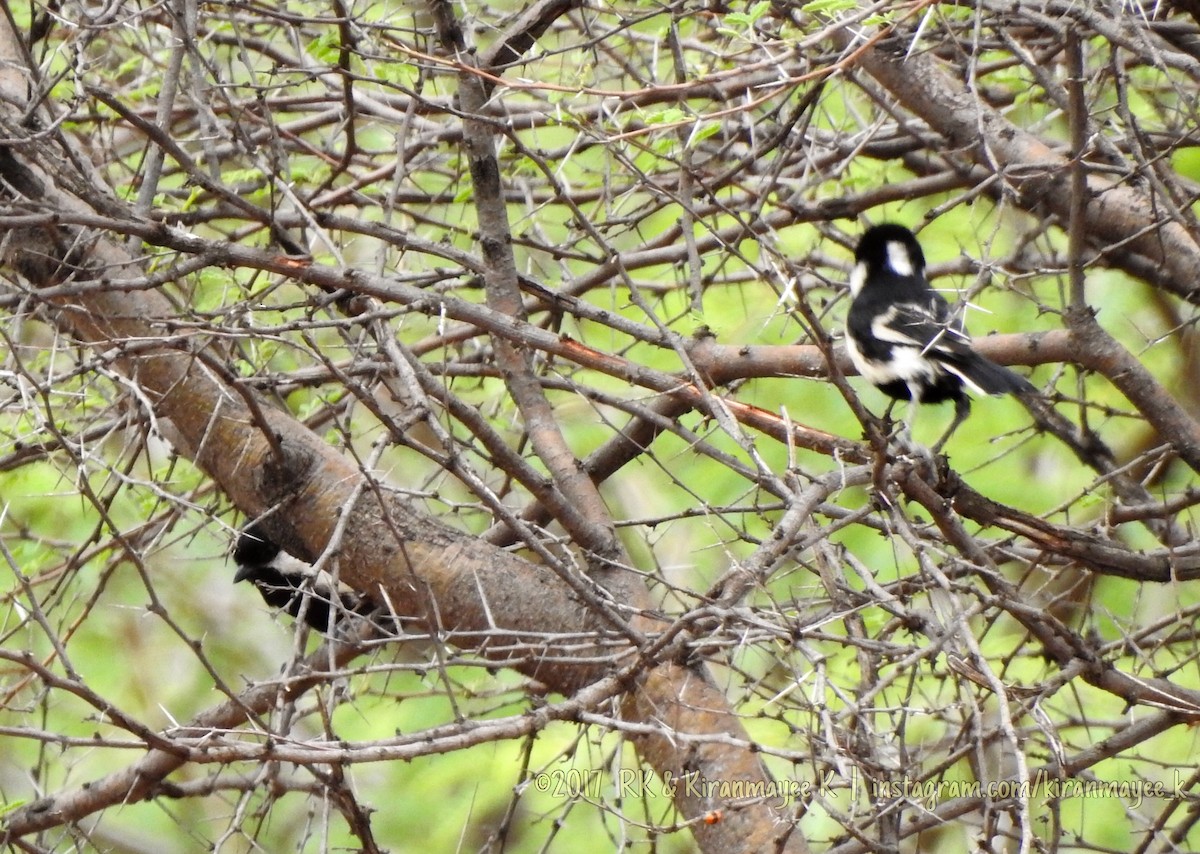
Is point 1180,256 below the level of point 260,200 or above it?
below

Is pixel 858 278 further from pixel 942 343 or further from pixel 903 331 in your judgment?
pixel 942 343

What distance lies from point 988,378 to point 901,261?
3.35 feet

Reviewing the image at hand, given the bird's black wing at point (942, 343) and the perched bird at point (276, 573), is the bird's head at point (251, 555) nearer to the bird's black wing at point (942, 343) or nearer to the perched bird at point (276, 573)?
the perched bird at point (276, 573)

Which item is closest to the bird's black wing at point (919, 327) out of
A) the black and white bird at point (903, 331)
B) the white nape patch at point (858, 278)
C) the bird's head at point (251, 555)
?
the black and white bird at point (903, 331)

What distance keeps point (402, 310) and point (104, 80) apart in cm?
255

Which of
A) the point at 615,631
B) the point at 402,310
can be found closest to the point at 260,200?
the point at 402,310

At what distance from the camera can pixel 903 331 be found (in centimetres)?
407

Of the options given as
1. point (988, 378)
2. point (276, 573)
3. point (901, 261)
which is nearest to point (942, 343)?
point (988, 378)

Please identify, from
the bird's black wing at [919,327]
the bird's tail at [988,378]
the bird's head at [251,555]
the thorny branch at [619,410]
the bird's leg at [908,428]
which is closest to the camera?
the thorny branch at [619,410]

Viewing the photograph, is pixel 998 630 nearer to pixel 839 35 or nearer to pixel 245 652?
pixel 839 35

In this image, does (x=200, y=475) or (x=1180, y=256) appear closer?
(x=1180, y=256)

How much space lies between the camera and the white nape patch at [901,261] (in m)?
4.43

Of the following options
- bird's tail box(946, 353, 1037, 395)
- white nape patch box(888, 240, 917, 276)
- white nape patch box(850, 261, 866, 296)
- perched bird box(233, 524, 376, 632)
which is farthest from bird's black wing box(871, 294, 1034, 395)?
perched bird box(233, 524, 376, 632)

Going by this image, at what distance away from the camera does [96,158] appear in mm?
4812
